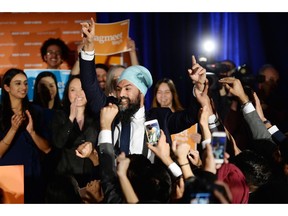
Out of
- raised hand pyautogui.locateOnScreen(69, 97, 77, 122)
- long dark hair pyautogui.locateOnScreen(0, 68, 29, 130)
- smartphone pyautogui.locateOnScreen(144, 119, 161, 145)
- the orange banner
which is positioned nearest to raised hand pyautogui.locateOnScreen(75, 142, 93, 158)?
smartphone pyautogui.locateOnScreen(144, 119, 161, 145)

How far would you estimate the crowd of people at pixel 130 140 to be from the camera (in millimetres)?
2867

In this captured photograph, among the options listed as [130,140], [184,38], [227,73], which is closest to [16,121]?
[130,140]

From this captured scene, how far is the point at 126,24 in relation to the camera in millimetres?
5172

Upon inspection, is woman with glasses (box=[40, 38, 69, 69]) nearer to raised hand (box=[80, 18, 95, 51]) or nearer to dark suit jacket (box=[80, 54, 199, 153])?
dark suit jacket (box=[80, 54, 199, 153])

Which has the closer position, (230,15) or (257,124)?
(257,124)

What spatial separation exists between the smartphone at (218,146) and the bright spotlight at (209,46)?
241 centimetres

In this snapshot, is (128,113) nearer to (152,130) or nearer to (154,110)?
(154,110)

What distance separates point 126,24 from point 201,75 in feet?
5.66

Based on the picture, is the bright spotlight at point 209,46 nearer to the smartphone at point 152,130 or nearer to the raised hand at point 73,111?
the raised hand at point 73,111

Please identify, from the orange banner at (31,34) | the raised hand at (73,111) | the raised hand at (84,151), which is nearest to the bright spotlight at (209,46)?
the orange banner at (31,34)

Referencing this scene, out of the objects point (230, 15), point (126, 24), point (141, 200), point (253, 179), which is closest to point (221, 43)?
point (230, 15)

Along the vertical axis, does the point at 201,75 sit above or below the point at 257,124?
above

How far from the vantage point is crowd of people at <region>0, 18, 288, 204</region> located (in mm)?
2867

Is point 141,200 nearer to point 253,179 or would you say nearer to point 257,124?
point 253,179
